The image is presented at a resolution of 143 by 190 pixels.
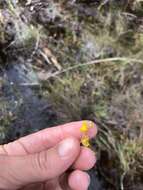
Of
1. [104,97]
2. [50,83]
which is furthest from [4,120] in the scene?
[104,97]

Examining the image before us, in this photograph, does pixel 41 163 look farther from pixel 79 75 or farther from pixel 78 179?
pixel 79 75

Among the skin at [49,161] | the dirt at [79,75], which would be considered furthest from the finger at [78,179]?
the dirt at [79,75]

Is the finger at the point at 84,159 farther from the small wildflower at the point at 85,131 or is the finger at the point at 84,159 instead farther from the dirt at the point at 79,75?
the dirt at the point at 79,75

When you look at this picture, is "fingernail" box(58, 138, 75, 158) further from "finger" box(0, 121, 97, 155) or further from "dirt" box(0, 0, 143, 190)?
"dirt" box(0, 0, 143, 190)

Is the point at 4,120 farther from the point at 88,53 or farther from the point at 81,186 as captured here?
the point at 81,186

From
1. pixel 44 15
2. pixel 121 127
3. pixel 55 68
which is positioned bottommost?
pixel 121 127

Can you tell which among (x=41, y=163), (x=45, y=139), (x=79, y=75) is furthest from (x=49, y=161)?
(x=79, y=75)

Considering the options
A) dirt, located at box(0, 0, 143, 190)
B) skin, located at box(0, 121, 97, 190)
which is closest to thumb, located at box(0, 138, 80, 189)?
skin, located at box(0, 121, 97, 190)
